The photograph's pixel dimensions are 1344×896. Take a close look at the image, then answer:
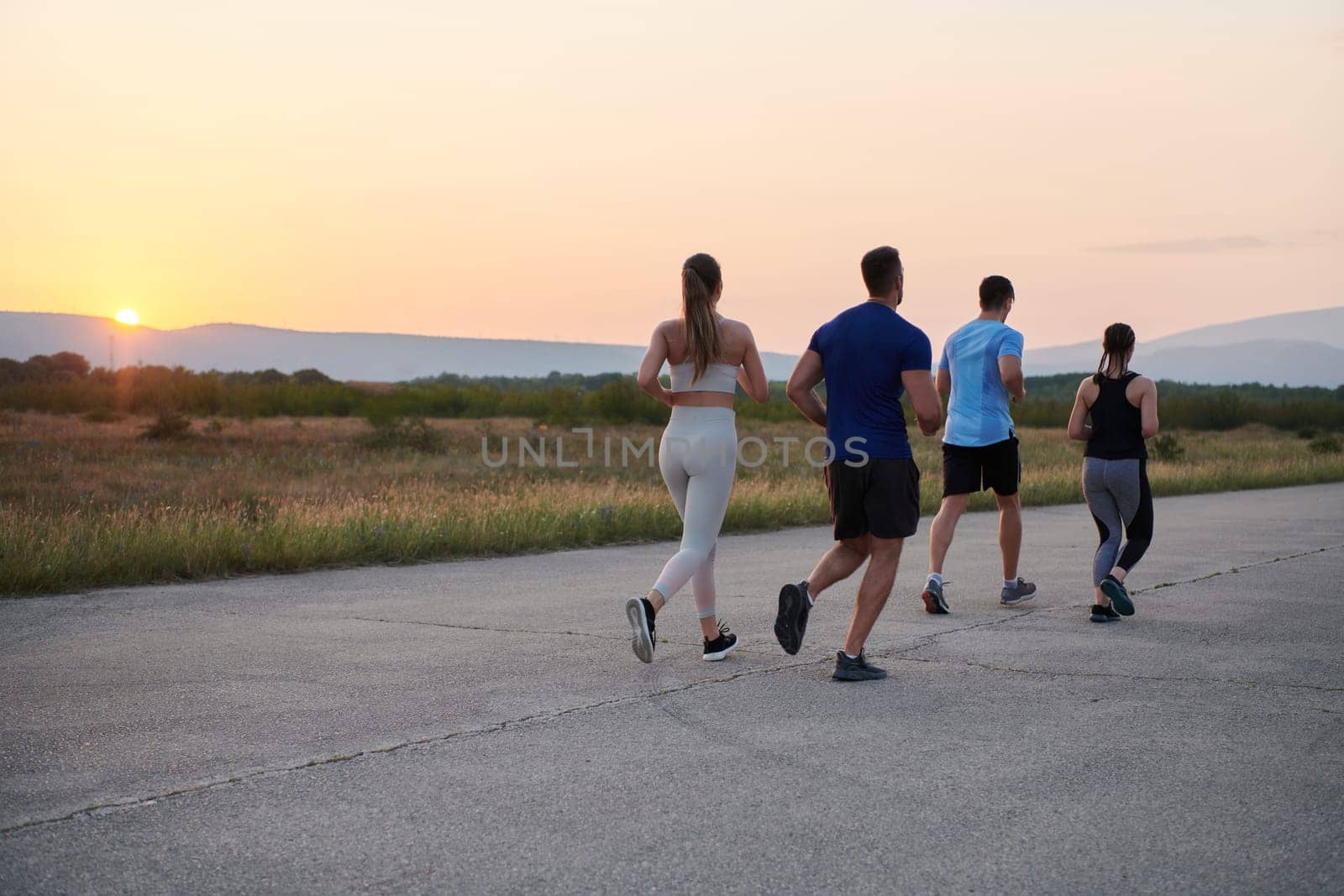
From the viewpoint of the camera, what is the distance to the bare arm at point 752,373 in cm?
661

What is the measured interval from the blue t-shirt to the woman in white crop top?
419 millimetres

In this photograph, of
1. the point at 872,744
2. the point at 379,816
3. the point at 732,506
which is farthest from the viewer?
the point at 732,506

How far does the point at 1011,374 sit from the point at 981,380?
0.76 feet

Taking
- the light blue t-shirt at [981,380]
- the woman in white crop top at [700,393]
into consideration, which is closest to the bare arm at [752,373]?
the woman in white crop top at [700,393]

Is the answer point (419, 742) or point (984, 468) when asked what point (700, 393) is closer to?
point (419, 742)

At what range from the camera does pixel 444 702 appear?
19.2 ft

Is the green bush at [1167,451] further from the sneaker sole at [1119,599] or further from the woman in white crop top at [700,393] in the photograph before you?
the woman in white crop top at [700,393]

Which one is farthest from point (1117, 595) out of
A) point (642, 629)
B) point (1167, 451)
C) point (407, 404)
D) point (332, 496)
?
point (407, 404)

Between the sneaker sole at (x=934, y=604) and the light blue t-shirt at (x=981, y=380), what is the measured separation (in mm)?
1058

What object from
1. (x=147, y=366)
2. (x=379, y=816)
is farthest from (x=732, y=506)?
(x=147, y=366)

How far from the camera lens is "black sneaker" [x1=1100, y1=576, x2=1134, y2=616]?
8070mm

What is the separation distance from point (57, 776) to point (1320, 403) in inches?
3847

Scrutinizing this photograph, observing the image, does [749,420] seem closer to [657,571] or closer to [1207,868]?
[657,571]

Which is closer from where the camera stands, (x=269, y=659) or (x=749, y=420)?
(x=269, y=659)
